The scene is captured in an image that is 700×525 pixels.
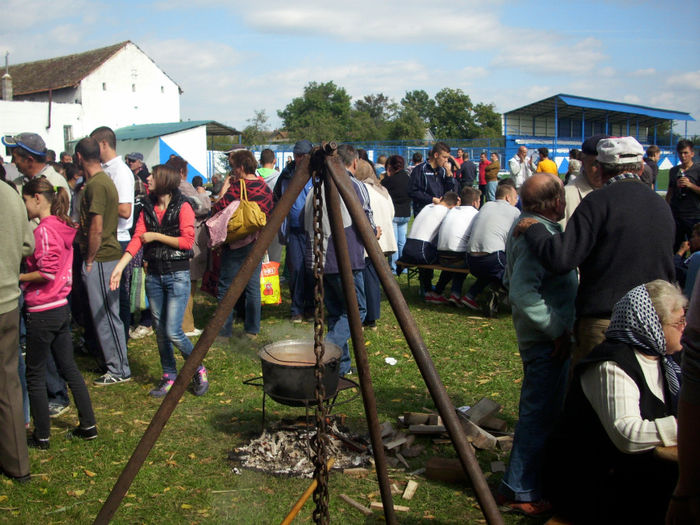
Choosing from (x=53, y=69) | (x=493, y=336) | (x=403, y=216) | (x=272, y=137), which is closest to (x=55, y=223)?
(x=493, y=336)

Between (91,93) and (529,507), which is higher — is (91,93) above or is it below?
above

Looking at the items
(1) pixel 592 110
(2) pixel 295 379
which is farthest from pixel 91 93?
(2) pixel 295 379

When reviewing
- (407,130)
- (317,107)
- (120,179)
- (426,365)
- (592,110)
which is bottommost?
(426,365)

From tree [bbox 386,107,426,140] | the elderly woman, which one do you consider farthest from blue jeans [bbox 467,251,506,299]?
tree [bbox 386,107,426,140]

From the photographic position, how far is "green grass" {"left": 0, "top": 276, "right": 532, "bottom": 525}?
3967 mm

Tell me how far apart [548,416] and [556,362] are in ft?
1.13

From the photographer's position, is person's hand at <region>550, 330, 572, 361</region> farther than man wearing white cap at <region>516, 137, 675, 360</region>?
Yes

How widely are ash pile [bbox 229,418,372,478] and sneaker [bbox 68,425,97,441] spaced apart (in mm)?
1170

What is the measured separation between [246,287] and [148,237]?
1473 mm

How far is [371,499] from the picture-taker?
13.4 ft

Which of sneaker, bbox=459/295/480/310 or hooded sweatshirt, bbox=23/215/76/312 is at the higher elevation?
hooded sweatshirt, bbox=23/215/76/312

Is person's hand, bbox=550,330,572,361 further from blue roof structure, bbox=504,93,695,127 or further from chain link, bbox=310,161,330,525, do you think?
blue roof structure, bbox=504,93,695,127

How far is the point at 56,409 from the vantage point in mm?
5508

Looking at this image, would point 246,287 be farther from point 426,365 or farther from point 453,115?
point 453,115
